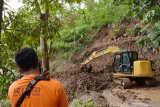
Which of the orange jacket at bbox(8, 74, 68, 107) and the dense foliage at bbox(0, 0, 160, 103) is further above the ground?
the dense foliage at bbox(0, 0, 160, 103)

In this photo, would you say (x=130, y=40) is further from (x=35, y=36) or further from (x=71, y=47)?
(x=35, y=36)

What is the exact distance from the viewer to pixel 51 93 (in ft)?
11.4

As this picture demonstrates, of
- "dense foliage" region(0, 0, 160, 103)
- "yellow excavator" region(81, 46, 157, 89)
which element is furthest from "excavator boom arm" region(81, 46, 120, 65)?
"dense foliage" region(0, 0, 160, 103)

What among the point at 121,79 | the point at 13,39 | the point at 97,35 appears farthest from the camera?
the point at 97,35

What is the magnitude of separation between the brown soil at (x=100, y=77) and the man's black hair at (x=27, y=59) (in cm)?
932

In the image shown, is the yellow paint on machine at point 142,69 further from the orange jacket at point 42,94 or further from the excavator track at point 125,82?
the orange jacket at point 42,94

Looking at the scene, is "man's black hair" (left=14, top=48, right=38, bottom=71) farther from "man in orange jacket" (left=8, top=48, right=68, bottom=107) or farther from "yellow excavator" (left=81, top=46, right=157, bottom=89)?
"yellow excavator" (left=81, top=46, right=157, bottom=89)

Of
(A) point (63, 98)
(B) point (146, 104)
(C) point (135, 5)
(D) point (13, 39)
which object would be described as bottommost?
(B) point (146, 104)

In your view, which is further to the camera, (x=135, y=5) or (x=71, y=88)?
(x=71, y=88)

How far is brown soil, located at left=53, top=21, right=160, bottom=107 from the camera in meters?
14.5

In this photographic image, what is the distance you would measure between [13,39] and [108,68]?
16.1 m

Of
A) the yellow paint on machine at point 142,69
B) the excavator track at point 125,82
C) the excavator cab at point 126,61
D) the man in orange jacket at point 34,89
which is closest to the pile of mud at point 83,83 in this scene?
the excavator track at point 125,82

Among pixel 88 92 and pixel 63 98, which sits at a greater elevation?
pixel 63 98

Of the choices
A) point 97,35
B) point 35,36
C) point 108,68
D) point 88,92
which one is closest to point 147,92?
point 88,92
